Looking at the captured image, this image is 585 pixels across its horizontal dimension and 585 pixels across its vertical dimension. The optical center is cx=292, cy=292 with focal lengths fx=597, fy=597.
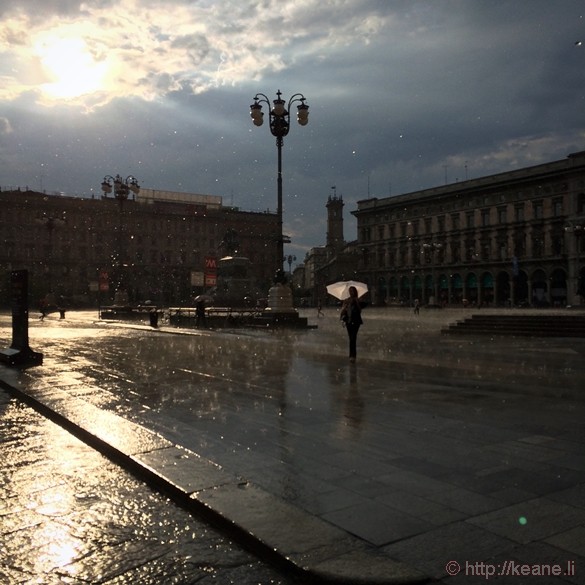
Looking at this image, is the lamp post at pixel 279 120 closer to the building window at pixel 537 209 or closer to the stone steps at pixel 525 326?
the stone steps at pixel 525 326

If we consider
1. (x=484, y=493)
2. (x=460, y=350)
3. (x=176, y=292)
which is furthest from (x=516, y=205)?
(x=484, y=493)

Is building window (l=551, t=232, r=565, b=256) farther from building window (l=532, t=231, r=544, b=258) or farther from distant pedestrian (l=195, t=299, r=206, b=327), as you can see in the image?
distant pedestrian (l=195, t=299, r=206, b=327)

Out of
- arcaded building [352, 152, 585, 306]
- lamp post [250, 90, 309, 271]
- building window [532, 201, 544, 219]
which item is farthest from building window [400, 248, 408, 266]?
lamp post [250, 90, 309, 271]

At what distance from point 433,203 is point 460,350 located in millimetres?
74323

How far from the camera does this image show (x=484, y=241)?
78938 mm

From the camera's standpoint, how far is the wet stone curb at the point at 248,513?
2.81 m

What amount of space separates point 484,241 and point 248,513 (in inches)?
3152

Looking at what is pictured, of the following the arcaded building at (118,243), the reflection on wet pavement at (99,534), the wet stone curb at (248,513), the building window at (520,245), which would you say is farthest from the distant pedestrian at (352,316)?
the building window at (520,245)

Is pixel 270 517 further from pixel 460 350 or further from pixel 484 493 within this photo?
pixel 460 350

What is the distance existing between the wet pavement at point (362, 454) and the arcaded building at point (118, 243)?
215ft

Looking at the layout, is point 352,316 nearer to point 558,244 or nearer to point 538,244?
point 558,244

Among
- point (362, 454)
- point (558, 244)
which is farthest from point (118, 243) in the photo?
point (362, 454)

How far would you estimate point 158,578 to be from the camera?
2.95m

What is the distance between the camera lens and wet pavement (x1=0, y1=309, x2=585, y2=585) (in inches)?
119
